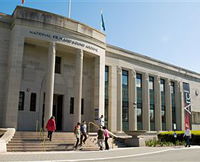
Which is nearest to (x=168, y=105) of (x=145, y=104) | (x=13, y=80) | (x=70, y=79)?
(x=145, y=104)

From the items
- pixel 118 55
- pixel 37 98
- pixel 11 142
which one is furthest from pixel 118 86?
pixel 11 142

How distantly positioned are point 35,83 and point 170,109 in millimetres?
20281

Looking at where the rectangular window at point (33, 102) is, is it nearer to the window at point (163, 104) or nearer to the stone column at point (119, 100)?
the stone column at point (119, 100)

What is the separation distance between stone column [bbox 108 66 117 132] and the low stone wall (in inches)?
470

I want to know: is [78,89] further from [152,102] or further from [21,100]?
[152,102]

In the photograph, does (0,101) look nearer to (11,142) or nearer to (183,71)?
(11,142)

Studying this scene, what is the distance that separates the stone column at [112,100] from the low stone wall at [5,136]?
39.1 ft

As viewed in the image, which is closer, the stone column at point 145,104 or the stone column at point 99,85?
the stone column at point 99,85

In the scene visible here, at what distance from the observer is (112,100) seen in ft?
90.7

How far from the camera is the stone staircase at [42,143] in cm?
1560

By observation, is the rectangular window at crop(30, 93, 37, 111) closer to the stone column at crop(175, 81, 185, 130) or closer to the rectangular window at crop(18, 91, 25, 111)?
the rectangular window at crop(18, 91, 25, 111)

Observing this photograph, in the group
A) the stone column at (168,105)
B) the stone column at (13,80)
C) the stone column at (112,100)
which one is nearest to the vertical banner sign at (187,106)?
the stone column at (168,105)

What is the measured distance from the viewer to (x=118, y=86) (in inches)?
1126

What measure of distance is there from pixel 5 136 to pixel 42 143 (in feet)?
7.96
